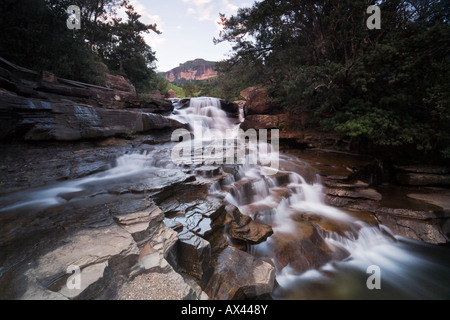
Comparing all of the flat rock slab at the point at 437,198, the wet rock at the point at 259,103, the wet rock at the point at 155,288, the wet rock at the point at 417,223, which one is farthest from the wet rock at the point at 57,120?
the flat rock slab at the point at 437,198

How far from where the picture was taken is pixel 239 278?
8.36 feet

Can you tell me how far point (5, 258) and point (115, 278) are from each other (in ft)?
4.13

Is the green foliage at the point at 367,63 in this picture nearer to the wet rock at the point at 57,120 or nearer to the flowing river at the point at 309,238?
the flowing river at the point at 309,238

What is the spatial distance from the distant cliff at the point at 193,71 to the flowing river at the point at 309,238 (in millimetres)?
75873

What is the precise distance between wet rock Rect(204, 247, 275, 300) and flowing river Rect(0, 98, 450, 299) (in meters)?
0.57

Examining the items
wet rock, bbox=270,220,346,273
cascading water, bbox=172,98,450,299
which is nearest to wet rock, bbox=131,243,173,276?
cascading water, bbox=172,98,450,299

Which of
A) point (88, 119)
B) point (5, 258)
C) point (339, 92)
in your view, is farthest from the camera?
point (339, 92)

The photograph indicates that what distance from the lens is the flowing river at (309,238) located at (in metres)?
3.17

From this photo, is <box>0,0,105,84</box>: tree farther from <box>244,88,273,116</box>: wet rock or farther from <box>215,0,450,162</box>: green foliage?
<box>244,88,273,116</box>: wet rock

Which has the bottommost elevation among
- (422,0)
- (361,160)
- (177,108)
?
(361,160)

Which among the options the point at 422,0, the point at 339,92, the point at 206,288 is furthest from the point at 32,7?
the point at 422,0

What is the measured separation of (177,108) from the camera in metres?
14.2

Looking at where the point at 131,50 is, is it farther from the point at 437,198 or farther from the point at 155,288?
the point at 437,198

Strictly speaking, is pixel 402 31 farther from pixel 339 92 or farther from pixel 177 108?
pixel 177 108
